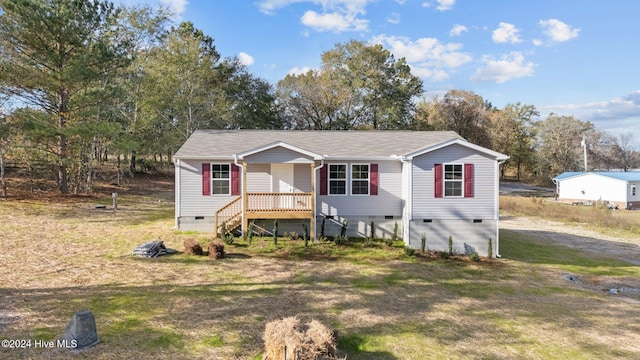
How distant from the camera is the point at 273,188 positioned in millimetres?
14992

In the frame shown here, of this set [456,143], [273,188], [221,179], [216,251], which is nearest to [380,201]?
[456,143]

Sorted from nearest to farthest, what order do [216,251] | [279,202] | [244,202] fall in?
[216,251]
[244,202]
[279,202]

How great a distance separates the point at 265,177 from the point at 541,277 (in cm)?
1101

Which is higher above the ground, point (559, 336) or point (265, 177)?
point (265, 177)

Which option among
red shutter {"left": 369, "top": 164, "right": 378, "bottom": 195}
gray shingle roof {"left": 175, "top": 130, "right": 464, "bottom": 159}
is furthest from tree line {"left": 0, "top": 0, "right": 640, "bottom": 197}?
red shutter {"left": 369, "top": 164, "right": 378, "bottom": 195}

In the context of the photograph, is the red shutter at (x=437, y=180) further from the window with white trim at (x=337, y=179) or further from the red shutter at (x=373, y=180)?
the window with white trim at (x=337, y=179)

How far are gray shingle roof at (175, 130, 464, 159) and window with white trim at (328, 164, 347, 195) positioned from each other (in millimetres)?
573

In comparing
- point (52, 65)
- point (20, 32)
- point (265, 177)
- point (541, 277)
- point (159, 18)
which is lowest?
point (541, 277)

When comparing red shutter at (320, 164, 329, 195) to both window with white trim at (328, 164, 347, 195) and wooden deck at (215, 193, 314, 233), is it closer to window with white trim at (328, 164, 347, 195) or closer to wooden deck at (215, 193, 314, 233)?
window with white trim at (328, 164, 347, 195)

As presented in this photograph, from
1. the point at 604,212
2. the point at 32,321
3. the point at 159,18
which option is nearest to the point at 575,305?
the point at 32,321

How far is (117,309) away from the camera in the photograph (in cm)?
702

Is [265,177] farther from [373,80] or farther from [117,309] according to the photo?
[373,80]

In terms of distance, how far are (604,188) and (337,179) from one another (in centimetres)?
3262

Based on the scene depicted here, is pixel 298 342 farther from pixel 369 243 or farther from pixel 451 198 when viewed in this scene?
pixel 451 198
